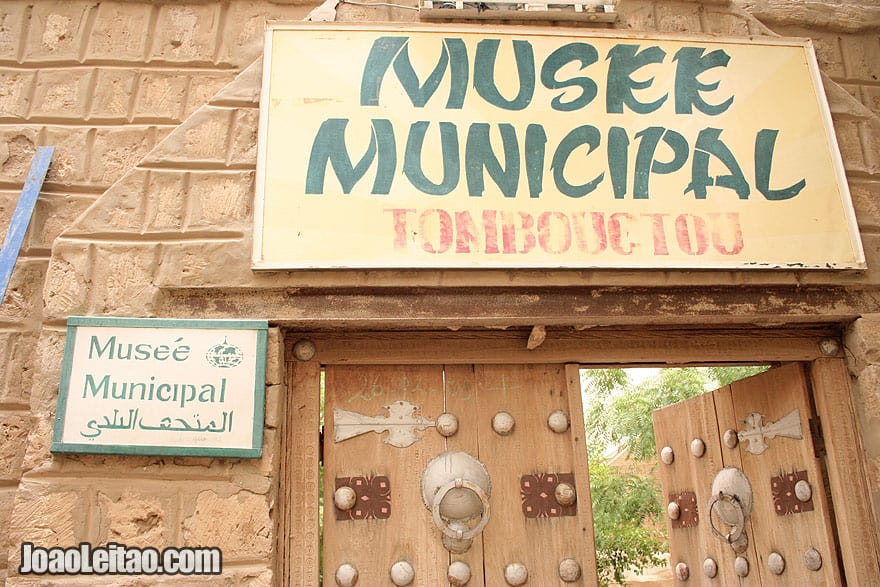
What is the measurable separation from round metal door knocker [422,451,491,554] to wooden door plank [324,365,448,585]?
0.15 ft

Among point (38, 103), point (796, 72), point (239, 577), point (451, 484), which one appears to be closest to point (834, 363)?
point (796, 72)

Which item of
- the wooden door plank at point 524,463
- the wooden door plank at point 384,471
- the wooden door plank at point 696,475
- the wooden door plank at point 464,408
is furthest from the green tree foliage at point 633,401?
the wooden door plank at point 384,471

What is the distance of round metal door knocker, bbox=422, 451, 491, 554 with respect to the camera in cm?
269

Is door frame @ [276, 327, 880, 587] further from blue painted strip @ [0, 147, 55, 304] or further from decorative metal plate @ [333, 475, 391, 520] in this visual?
blue painted strip @ [0, 147, 55, 304]

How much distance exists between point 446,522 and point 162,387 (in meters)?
1.09

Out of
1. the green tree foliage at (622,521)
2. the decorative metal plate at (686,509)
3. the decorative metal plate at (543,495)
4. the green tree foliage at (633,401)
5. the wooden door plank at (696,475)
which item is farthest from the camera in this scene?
the green tree foliage at (633,401)

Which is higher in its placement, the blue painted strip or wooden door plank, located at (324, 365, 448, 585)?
the blue painted strip

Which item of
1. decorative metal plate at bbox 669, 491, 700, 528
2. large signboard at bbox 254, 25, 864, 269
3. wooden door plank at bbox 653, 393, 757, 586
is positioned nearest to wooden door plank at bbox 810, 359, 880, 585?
large signboard at bbox 254, 25, 864, 269

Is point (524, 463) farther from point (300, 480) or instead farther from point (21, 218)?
point (21, 218)

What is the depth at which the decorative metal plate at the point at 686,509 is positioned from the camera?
3736 millimetres

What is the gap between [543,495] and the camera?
2.80 metres

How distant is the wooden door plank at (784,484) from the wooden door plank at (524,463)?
0.95 m

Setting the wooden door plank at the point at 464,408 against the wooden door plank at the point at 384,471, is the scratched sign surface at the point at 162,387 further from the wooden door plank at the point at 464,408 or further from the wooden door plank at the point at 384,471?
the wooden door plank at the point at 464,408

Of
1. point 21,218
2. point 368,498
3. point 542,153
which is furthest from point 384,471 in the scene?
point 21,218
